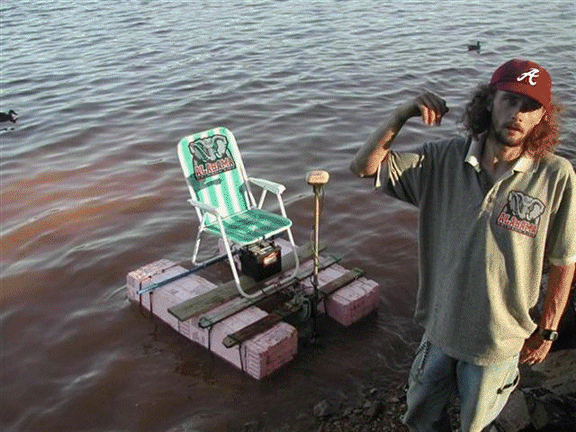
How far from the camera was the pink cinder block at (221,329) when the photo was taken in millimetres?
4996

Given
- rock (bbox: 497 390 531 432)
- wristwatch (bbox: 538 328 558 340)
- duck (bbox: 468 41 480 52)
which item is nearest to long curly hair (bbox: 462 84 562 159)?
wristwatch (bbox: 538 328 558 340)

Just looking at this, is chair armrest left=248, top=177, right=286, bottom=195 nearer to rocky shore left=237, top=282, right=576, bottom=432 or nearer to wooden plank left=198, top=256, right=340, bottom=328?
wooden plank left=198, top=256, right=340, bottom=328

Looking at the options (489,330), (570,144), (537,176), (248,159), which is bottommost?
(570,144)

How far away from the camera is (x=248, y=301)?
17.9ft

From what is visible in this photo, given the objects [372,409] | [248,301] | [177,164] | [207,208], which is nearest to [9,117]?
[177,164]

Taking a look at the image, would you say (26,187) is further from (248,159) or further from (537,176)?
(537,176)

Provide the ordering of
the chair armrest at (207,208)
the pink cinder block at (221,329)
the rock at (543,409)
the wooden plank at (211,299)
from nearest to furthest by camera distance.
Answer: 1. the rock at (543,409)
2. the pink cinder block at (221,329)
3. the wooden plank at (211,299)
4. the chair armrest at (207,208)

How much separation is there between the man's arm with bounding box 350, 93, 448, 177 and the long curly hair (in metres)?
0.20

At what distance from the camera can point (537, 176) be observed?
279 cm

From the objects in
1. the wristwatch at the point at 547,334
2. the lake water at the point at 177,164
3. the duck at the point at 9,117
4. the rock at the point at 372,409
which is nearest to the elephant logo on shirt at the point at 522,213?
the wristwatch at the point at 547,334

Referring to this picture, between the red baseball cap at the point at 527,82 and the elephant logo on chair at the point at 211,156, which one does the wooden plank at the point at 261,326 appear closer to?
the elephant logo on chair at the point at 211,156

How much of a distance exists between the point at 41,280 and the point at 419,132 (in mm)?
6361

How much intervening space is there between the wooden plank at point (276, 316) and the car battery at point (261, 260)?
38 centimetres

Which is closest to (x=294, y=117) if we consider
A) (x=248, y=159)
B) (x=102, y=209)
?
(x=248, y=159)
